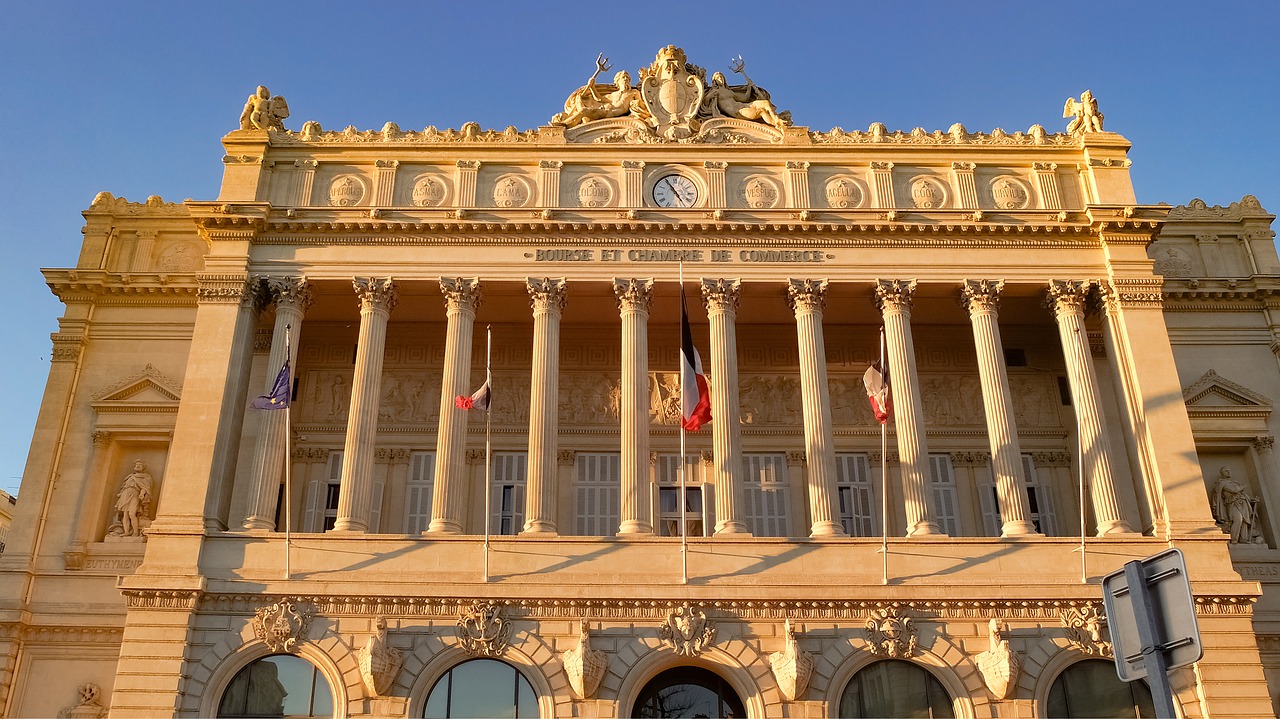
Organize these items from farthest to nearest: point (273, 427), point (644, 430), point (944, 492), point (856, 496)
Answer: point (944, 492)
point (856, 496)
point (644, 430)
point (273, 427)

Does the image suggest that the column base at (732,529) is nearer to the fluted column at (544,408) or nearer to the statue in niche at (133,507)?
the fluted column at (544,408)

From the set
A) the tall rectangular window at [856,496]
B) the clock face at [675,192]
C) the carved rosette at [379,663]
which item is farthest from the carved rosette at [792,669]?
the clock face at [675,192]

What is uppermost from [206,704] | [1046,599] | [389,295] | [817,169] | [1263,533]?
[817,169]

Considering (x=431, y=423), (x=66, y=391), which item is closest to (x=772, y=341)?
(x=431, y=423)

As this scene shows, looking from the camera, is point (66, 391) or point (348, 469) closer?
point (348, 469)

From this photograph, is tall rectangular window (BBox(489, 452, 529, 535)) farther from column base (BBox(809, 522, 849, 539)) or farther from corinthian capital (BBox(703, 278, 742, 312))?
column base (BBox(809, 522, 849, 539))

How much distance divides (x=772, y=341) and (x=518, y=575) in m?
12.0

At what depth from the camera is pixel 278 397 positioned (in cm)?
2745

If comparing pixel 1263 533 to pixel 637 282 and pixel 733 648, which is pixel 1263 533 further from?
pixel 637 282

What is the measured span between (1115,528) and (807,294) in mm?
10189

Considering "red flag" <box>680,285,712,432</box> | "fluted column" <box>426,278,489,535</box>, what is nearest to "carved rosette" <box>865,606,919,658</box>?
"red flag" <box>680,285,712,432</box>

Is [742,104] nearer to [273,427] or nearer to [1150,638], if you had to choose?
[273,427]

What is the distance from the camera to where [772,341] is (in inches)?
1355

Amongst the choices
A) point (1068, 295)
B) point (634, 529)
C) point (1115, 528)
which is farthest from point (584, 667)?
point (1068, 295)
